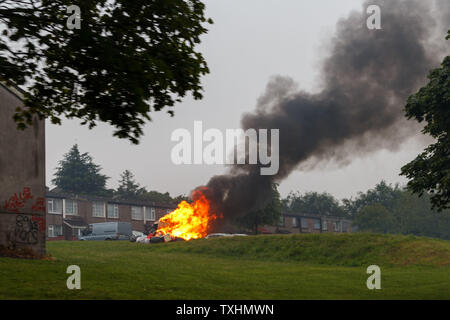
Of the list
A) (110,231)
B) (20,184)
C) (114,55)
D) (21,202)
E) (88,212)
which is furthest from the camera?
(88,212)

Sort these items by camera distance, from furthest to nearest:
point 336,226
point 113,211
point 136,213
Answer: point 336,226
point 136,213
point 113,211

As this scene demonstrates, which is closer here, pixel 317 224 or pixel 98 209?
pixel 98 209

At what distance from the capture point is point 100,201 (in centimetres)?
8862

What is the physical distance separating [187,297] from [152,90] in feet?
20.8

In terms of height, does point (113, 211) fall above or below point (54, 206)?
below

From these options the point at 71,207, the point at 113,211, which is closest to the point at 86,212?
the point at 71,207

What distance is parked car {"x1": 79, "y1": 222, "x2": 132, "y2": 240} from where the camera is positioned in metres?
66.9

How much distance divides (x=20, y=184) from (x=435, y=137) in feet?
62.0

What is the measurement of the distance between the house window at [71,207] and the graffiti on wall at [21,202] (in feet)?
190

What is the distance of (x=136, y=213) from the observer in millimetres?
93375

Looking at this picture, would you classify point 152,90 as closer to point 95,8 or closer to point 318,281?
point 95,8

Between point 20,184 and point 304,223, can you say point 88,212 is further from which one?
point 20,184

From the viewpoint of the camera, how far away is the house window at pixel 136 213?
9250 cm
